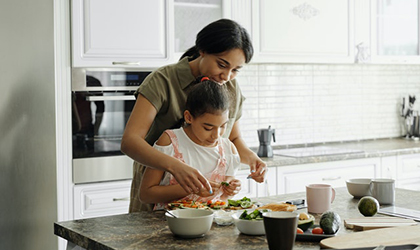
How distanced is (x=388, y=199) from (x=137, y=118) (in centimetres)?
100

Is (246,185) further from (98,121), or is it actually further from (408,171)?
(408,171)

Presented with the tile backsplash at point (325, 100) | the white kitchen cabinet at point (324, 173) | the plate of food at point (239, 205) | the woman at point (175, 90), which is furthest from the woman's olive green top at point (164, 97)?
the tile backsplash at point (325, 100)

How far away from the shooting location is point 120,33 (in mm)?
3588

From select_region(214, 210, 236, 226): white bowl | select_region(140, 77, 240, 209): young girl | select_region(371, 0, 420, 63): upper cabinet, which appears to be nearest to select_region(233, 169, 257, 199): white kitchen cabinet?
select_region(140, 77, 240, 209): young girl

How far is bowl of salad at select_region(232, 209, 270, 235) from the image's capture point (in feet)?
5.77

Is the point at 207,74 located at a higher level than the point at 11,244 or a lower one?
higher

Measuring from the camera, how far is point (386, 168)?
176 inches

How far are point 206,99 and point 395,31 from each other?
125 inches

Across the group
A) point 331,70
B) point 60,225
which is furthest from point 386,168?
point 60,225

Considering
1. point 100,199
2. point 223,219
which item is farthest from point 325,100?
point 223,219

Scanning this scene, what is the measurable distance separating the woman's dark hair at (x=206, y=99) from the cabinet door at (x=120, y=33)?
1383 mm

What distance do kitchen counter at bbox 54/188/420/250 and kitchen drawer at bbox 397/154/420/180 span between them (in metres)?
2.54

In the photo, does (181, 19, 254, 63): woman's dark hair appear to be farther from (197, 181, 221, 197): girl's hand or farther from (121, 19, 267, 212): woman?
(197, 181, 221, 197): girl's hand

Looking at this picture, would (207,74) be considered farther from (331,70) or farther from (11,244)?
(331,70)
